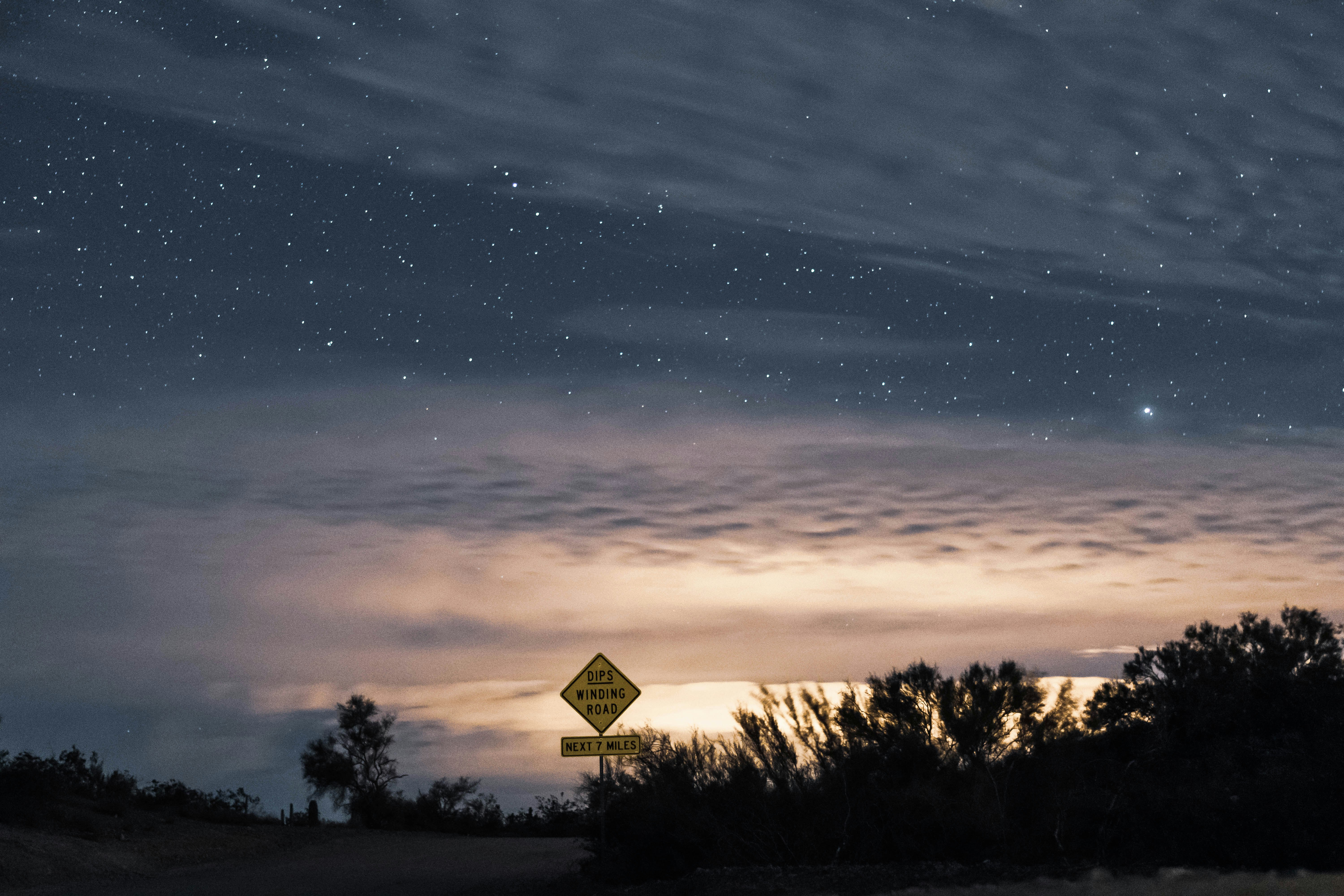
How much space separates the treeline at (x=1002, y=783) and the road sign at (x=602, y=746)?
0.26 meters

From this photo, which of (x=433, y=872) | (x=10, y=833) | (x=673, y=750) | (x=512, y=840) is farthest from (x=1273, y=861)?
(x=10, y=833)

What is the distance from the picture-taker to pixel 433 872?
2109 centimetres

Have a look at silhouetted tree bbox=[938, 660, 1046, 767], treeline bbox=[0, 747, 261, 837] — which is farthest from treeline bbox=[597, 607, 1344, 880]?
treeline bbox=[0, 747, 261, 837]

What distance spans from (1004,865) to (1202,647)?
9202 millimetres

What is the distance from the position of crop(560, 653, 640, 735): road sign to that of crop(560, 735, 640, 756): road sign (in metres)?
0.27

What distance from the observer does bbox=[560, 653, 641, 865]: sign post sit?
18.9m

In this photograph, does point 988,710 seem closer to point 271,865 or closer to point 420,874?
point 420,874

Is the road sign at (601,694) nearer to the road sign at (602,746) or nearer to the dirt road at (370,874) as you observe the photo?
the road sign at (602,746)

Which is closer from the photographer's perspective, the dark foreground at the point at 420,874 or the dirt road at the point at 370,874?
the dark foreground at the point at 420,874

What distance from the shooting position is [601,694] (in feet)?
63.8

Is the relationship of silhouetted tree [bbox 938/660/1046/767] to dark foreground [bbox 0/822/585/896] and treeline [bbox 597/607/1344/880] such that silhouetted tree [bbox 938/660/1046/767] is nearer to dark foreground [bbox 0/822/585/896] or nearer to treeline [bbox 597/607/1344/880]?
treeline [bbox 597/607/1344/880]

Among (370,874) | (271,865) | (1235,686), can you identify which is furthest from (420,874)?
(1235,686)

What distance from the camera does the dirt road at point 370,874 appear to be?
18.8 meters

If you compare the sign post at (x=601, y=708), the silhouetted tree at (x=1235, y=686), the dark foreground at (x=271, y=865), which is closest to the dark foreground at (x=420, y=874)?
the dark foreground at (x=271, y=865)
